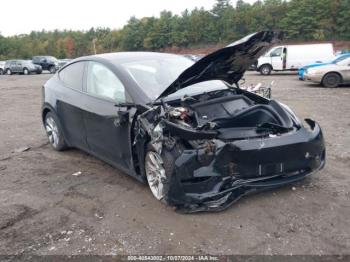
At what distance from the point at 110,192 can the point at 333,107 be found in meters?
7.30

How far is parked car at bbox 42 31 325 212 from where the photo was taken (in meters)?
3.66

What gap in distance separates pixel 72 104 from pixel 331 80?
38.6 feet

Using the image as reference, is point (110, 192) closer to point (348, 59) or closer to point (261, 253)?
point (261, 253)

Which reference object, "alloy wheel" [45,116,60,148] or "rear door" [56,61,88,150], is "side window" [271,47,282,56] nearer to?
"alloy wheel" [45,116,60,148]

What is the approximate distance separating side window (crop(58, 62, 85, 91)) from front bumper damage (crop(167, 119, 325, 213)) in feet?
7.92

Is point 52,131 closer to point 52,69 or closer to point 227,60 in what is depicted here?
point 227,60

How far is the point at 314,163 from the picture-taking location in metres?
4.09

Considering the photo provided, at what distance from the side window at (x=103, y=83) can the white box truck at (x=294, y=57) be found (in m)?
17.8

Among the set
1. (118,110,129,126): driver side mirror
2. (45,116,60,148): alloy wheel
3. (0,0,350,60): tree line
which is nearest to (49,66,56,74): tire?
(0,0,350,60): tree line

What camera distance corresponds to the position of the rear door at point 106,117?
4379 mm

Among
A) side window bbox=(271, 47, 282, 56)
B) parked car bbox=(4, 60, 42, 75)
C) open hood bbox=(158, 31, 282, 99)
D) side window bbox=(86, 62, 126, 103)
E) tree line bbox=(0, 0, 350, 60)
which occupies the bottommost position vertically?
parked car bbox=(4, 60, 42, 75)

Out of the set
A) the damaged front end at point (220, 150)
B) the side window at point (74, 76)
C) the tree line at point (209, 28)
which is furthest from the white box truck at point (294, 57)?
the tree line at point (209, 28)

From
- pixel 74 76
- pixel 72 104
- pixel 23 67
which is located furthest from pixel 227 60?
pixel 23 67

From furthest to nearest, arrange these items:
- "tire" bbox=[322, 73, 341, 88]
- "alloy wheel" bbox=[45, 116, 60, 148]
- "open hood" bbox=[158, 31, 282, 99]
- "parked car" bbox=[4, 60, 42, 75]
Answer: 1. "parked car" bbox=[4, 60, 42, 75]
2. "tire" bbox=[322, 73, 341, 88]
3. "alloy wheel" bbox=[45, 116, 60, 148]
4. "open hood" bbox=[158, 31, 282, 99]
